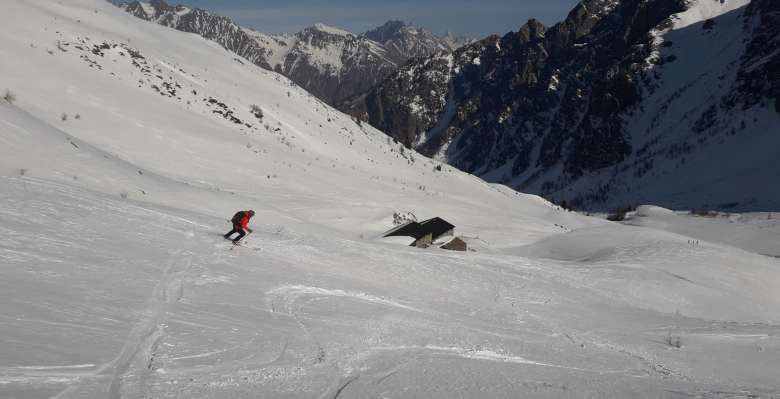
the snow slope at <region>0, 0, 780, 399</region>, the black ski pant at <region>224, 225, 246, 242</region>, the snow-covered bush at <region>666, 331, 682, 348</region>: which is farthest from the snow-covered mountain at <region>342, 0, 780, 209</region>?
the snow-covered bush at <region>666, 331, 682, 348</region>

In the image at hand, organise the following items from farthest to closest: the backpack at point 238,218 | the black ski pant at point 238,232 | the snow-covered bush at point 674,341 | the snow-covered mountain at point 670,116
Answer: the snow-covered mountain at point 670,116, the black ski pant at point 238,232, the backpack at point 238,218, the snow-covered bush at point 674,341

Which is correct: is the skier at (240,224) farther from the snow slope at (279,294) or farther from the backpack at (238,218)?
the snow slope at (279,294)

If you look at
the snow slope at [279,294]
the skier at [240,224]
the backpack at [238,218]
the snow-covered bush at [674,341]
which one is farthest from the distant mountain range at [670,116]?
the backpack at [238,218]

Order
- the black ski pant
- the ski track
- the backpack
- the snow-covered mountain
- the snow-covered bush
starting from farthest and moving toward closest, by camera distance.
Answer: the snow-covered mountain < the black ski pant < the backpack < the snow-covered bush < the ski track

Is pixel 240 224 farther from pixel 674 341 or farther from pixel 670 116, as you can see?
pixel 670 116

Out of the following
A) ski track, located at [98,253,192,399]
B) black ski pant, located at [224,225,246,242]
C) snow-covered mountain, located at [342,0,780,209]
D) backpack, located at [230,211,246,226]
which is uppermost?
snow-covered mountain, located at [342,0,780,209]

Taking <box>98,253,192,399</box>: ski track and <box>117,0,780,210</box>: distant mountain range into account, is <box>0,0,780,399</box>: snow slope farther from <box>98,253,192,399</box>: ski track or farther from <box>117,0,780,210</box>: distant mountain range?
<box>117,0,780,210</box>: distant mountain range

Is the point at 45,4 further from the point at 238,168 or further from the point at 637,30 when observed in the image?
the point at 637,30

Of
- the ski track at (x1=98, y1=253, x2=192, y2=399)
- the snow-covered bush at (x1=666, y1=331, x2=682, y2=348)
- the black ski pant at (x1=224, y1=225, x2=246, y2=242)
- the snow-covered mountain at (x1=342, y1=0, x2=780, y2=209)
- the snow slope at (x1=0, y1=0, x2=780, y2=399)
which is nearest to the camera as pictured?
the ski track at (x1=98, y1=253, x2=192, y2=399)

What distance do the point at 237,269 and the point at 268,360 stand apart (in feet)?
14.8

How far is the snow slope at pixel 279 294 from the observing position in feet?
20.2

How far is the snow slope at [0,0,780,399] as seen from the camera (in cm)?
617

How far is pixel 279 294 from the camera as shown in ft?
32.3

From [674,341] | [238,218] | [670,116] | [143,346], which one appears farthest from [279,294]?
[670,116]
